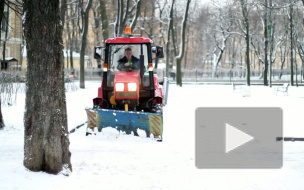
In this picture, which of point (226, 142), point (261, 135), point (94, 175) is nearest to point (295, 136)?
point (261, 135)

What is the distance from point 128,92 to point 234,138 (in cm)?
283

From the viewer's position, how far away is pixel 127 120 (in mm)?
10234

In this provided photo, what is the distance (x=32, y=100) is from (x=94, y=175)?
150 cm

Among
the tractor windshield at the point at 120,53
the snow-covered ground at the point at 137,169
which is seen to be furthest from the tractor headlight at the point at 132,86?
the tractor windshield at the point at 120,53

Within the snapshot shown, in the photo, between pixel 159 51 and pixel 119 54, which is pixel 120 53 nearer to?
pixel 119 54

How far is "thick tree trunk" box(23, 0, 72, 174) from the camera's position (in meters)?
6.09

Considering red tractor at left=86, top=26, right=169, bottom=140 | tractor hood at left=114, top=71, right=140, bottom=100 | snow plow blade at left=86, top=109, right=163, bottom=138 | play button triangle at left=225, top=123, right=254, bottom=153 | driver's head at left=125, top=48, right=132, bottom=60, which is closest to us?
play button triangle at left=225, top=123, right=254, bottom=153

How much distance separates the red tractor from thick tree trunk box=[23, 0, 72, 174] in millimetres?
3845

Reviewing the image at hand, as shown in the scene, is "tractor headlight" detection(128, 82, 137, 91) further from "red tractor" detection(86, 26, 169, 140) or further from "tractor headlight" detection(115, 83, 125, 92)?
"tractor headlight" detection(115, 83, 125, 92)

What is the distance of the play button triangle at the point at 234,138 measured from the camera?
921cm

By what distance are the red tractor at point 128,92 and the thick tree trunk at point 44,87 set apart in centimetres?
385

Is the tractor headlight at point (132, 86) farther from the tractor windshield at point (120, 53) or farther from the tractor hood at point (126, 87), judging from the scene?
the tractor windshield at point (120, 53)

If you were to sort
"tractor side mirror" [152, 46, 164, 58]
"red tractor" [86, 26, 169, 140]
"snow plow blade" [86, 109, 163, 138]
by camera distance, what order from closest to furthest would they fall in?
"snow plow blade" [86, 109, 163, 138], "red tractor" [86, 26, 169, 140], "tractor side mirror" [152, 46, 164, 58]

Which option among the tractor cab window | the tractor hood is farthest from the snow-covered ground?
the tractor cab window
